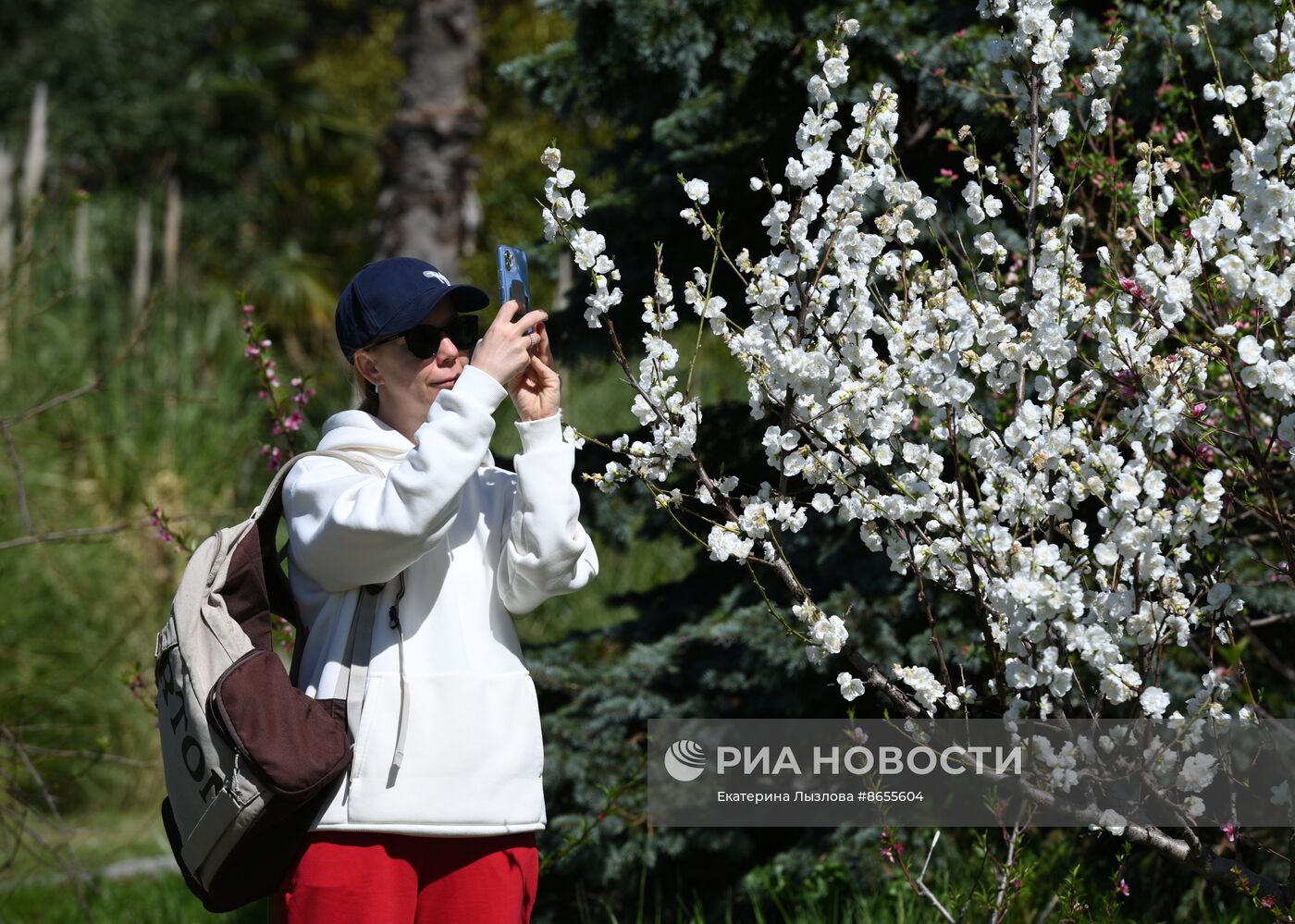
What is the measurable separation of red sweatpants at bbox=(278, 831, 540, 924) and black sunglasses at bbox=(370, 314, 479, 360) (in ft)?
2.75

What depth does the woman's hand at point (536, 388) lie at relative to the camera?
236 cm

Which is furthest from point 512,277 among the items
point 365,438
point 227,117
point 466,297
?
point 227,117

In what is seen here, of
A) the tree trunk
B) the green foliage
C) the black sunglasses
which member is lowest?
the green foliage

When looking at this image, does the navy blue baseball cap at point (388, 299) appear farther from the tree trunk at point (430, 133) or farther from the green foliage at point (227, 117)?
the green foliage at point (227, 117)

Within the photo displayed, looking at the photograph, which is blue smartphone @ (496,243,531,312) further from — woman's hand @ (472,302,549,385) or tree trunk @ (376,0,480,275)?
tree trunk @ (376,0,480,275)

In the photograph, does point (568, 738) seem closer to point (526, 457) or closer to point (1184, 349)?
point (526, 457)

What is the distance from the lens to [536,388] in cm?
239

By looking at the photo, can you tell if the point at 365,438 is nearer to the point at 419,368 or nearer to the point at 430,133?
the point at 419,368

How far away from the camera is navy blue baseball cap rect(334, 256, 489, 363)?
237 centimetres

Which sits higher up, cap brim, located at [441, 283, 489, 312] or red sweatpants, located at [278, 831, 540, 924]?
cap brim, located at [441, 283, 489, 312]
